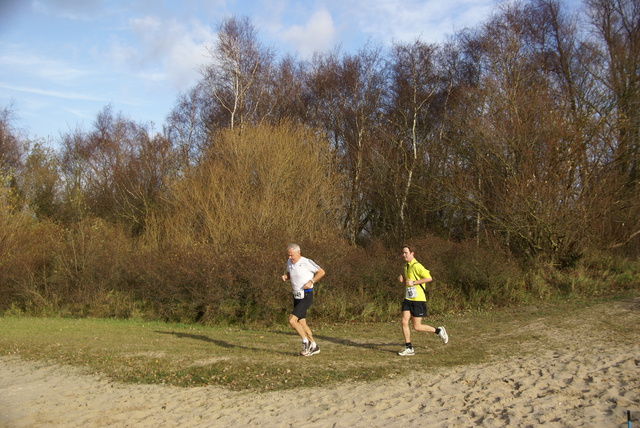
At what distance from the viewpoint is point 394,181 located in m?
28.9

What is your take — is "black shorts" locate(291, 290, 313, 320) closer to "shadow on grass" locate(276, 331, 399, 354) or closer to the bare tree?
"shadow on grass" locate(276, 331, 399, 354)

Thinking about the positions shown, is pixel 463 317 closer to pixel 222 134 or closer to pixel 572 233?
pixel 572 233

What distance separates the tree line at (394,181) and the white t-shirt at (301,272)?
6752 millimetres

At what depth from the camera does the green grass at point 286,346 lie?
833cm

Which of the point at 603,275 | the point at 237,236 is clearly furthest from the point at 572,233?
the point at 237,236

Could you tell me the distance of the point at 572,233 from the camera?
64.3 ft

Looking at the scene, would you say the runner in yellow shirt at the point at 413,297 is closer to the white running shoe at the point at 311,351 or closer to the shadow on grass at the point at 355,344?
the shadow on grass at the point at 355,344

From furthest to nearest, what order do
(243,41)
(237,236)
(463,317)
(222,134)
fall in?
1. (243,41)
2. (222,134)
3. (237,236)
4. (463,317)

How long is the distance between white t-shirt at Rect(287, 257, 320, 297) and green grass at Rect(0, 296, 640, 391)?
4.43 ft

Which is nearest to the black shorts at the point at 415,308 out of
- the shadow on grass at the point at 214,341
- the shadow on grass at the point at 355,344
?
the shadow on grass at the point at 355,344

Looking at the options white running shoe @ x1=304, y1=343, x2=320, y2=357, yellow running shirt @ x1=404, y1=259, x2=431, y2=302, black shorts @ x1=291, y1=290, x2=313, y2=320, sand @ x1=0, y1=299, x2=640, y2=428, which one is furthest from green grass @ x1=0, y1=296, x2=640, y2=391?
yellow running shirt @ x1=404, y1=259, x2=431, y2=302

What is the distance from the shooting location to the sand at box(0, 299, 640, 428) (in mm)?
5941

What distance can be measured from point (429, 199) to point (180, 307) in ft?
44.2

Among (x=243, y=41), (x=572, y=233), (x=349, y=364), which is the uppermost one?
(x=243, y=41)
